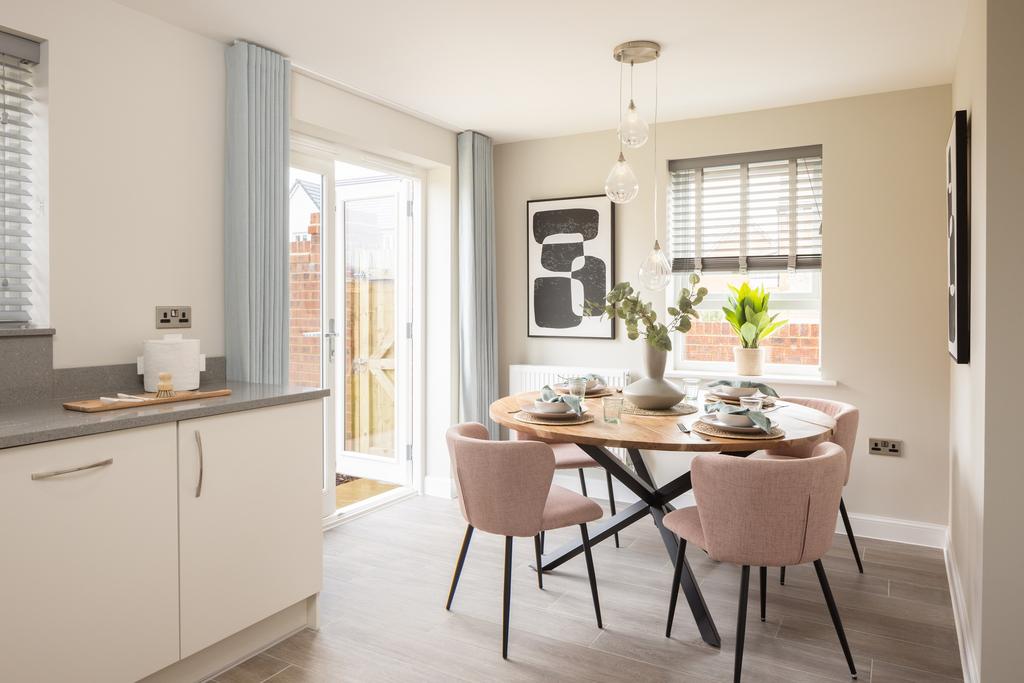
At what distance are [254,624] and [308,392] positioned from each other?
0.89 meters

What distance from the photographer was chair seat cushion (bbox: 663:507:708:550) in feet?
8.05

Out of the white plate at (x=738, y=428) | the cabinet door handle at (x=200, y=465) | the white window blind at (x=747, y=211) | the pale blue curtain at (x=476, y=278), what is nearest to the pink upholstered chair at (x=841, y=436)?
the white plate at (x=738, y=428)

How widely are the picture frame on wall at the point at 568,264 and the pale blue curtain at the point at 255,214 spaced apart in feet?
6.63

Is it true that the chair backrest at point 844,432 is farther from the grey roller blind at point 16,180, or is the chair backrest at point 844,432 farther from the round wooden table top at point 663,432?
the grey roller blind at point 16,180

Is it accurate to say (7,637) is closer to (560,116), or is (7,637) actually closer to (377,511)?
(377,511)

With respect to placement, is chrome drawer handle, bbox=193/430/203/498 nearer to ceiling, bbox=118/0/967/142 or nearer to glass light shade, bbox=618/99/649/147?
ceiling, bbox=118/0/967/142

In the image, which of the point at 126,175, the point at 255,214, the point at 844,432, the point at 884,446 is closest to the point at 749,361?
the point at 884,446

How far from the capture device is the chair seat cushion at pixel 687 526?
2.46 meters

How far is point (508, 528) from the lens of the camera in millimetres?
2564

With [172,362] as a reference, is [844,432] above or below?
below

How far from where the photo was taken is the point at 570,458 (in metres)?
3.56

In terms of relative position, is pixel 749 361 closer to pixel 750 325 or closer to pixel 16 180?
pixel 750 325

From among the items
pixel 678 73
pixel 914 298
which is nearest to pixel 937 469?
pixel 914 298

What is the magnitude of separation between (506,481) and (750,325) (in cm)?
229
